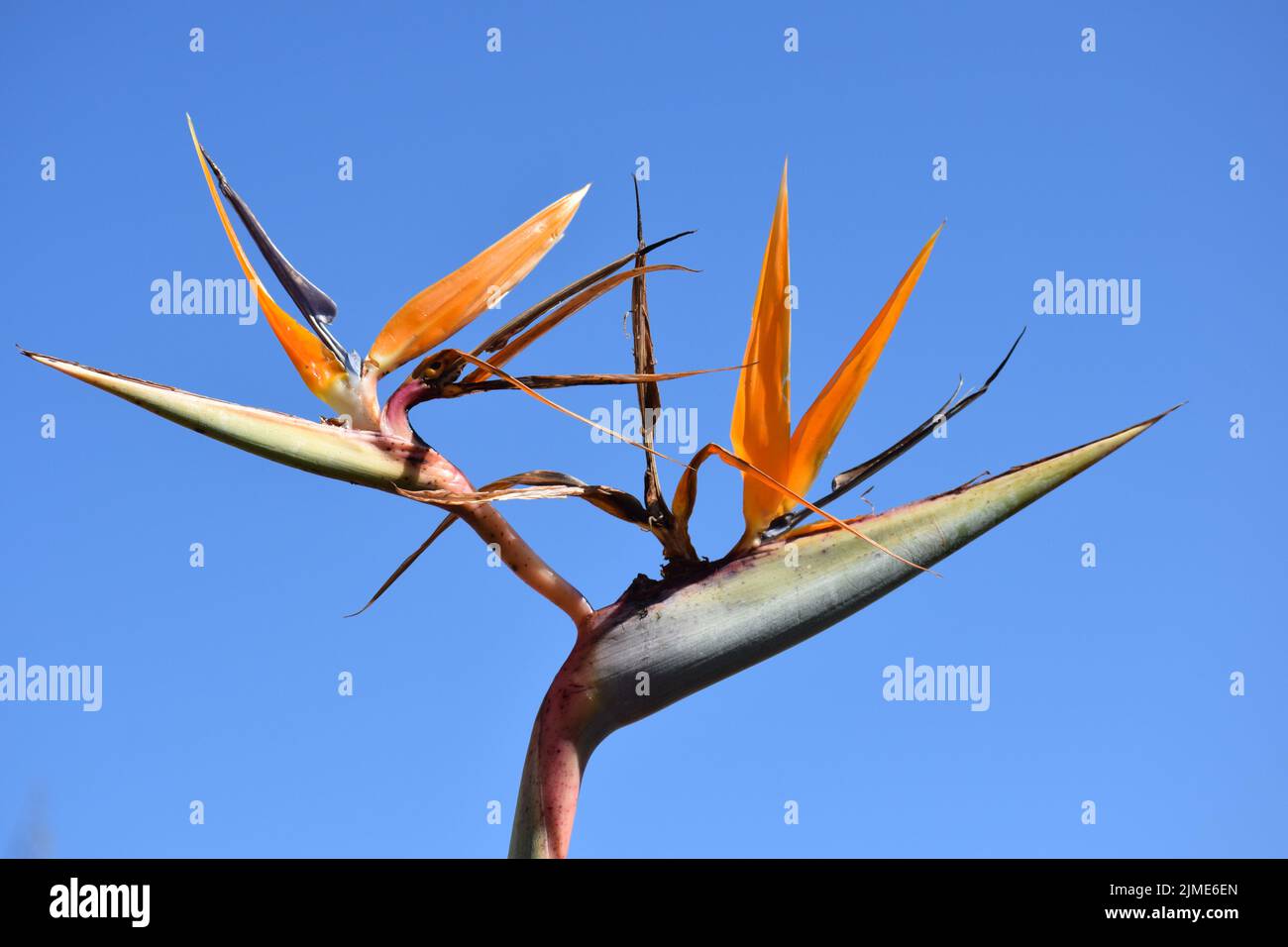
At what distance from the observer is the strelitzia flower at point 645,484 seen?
4.76ft

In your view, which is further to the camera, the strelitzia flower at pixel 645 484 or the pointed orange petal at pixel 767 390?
the pointed orange petal at pixel 767 390

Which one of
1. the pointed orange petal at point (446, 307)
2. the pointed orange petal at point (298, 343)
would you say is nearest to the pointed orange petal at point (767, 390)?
the pointed orange petal at point (446, 307)

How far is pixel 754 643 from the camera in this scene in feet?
4.88

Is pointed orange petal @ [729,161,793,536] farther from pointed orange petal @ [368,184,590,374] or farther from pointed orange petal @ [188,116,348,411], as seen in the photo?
pointed orange petal @ [188,116,348,411]

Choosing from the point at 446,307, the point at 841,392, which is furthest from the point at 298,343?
the point at 841,392

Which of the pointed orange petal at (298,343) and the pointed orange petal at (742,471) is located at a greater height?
the pointed orange petal at (298,343)

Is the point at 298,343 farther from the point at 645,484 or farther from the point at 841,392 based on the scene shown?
the point at 841,392

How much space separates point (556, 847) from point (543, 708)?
17 cm

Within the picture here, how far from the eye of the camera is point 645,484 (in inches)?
60.6

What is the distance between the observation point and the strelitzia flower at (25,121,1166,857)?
57.2 inches

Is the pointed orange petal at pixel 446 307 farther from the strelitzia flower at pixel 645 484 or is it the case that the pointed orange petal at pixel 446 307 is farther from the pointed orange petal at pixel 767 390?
the pointed orange petal at pixel 767 390

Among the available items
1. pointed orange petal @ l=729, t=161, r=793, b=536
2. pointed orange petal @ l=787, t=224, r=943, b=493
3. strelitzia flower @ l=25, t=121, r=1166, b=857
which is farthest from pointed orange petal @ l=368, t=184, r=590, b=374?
pointed orange petal @ l=787, t=224, r=943, b=493
